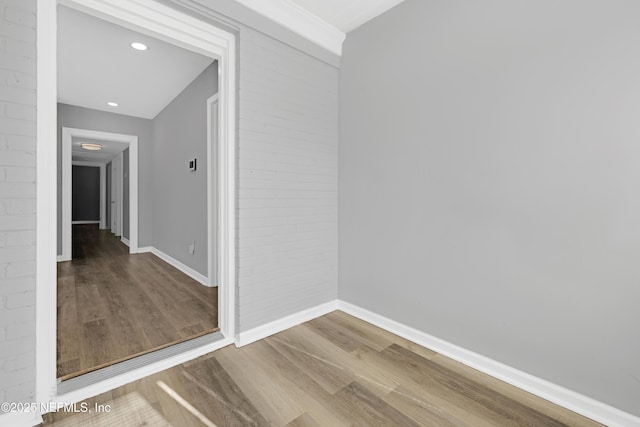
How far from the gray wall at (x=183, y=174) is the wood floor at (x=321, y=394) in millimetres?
1840

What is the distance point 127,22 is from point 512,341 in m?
3.09

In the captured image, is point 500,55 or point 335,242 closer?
point 500,55

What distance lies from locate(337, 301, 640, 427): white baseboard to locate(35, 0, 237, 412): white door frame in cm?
137

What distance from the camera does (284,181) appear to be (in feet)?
7.63

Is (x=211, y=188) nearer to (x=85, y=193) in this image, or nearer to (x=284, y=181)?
(x=284, y=181)

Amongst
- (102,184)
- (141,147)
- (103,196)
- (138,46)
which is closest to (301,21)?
(138,46)

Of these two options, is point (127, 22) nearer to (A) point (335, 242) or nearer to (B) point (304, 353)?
(A) point (335, 242)

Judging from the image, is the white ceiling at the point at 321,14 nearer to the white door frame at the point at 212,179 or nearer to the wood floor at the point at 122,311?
the white door frame at the point at 212,179

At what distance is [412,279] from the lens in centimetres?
218

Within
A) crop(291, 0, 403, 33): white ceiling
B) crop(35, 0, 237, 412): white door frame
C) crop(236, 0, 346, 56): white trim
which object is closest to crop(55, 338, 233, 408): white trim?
crop(35, 0, 237, 412): white door frame

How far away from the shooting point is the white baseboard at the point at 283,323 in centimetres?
209

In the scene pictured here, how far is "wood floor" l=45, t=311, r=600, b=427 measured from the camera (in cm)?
139
